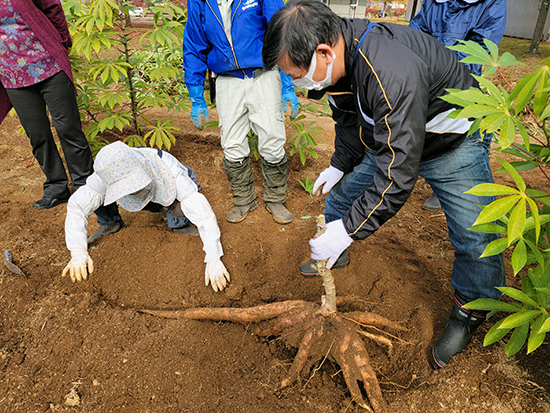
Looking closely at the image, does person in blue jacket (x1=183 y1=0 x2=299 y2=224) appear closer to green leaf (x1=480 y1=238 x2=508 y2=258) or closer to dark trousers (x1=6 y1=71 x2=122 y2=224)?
dark trousers (x1=6 y1=71 x2=122 y2=224)

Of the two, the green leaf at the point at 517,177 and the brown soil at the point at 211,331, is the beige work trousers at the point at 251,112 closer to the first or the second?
the brown soil at the point at 211,331

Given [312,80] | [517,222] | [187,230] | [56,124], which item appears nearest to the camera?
[517,222]

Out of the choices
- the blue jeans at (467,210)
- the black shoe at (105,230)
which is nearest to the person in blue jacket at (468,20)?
the blue jeans at (467,210)

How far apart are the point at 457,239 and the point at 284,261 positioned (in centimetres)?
110

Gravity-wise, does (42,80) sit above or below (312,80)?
below

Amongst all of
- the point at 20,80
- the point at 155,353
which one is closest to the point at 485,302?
the point at 155,353

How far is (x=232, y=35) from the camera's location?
2.31m

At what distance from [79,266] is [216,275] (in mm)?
848

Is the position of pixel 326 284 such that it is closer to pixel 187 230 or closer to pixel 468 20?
pixel 187 230

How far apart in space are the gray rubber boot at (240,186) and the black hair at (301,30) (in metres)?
1.48

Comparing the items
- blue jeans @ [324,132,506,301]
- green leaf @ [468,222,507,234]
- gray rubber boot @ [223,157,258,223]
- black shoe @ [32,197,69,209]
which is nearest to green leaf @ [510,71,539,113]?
green leaf @ [468,222,507,234]

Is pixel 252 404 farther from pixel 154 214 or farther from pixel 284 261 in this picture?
pixel 154 214

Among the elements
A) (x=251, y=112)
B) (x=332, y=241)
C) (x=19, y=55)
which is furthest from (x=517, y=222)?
(x=19, y=55)

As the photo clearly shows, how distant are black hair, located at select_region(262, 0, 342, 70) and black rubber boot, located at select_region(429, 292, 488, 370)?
127 cm
